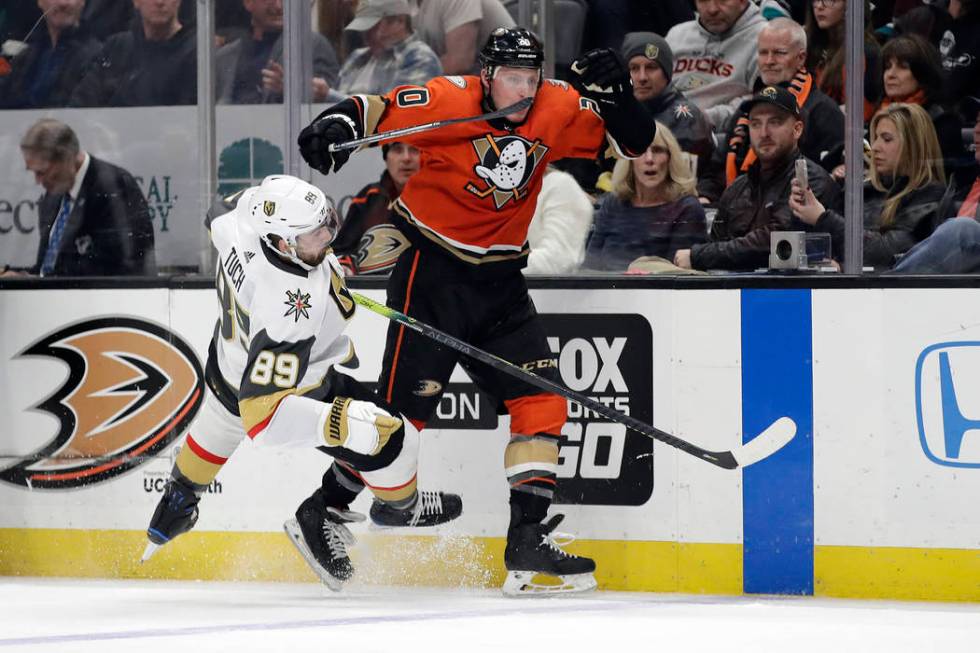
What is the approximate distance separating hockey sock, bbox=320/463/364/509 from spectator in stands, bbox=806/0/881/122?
1.60 m

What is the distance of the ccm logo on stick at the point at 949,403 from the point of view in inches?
152

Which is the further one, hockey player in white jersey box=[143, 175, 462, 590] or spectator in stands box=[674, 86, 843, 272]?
spectator in stands box=[674, 86, 843, 272]

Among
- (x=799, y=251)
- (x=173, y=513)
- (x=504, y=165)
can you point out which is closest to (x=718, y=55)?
(x=799, y=251)

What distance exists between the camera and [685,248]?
4141 millimetres

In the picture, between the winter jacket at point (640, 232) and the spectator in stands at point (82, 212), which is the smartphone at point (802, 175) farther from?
the spectator in stands at point (82, 212)

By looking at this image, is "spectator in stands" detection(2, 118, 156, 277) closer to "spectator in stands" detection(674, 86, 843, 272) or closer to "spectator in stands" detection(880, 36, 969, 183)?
"spectator in stands" detection(674, 86, 843, 272)

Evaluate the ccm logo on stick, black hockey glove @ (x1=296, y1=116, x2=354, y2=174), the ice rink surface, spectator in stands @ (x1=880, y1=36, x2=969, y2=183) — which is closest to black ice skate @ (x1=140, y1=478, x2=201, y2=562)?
the ice rink surface

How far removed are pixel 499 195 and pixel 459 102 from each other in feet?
0.84

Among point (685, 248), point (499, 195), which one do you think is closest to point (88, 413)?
point (499, 195)

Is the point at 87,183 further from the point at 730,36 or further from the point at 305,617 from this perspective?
the point at 730,36

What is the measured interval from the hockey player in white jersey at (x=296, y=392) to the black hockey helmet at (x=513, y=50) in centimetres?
55

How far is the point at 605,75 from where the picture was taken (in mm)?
3836

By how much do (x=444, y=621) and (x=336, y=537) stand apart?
553 millimetres

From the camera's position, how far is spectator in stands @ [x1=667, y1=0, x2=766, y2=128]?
4102 millimetres
